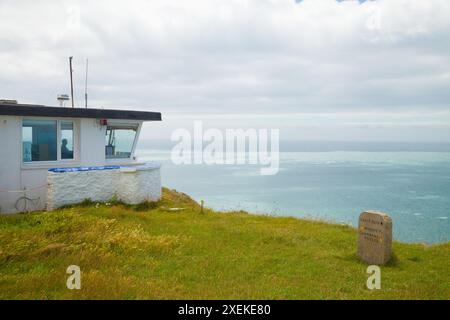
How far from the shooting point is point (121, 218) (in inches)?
579

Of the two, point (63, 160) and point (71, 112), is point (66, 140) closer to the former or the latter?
point (63, 160)

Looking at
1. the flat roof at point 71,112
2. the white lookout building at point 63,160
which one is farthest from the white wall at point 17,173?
the flat roof at point 71,112

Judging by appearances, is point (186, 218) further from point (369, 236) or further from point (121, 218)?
point (369, 236)

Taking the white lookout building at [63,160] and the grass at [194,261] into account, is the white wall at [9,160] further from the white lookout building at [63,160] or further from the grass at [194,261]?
the grass at [194,261]

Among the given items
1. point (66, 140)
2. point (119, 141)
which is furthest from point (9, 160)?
point (119, 141)

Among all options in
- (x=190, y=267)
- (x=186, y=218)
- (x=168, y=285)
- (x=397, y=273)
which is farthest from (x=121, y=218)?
(x=397, y=273)

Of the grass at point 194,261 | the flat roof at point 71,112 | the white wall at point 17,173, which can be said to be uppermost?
the flat roof at point 71,112

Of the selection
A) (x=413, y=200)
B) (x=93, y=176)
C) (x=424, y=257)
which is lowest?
(x=413, y=200)

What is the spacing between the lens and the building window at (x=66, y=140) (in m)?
17.4

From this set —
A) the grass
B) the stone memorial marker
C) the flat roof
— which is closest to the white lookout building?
the flat roof

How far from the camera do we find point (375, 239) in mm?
10586

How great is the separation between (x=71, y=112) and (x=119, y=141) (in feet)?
10.2

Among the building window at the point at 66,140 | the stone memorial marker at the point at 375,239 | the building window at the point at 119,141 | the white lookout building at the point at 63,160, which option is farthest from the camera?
the building window at the point at 119,141
